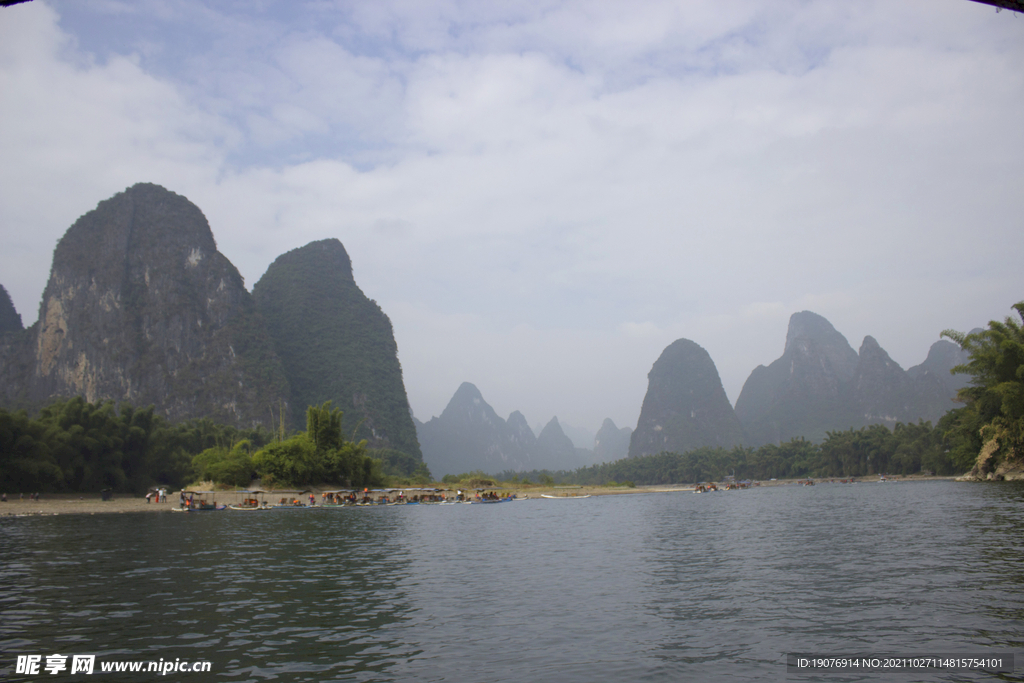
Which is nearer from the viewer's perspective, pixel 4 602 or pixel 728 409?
pixel 4 602

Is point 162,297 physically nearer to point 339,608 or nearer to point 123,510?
point 123,510

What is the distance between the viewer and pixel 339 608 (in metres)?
9.70

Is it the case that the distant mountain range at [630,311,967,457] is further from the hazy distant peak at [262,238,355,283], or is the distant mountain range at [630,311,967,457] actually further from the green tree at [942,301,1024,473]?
the green tree at [942,301,1024,473]

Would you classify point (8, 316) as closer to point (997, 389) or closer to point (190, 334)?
point (190, 334)

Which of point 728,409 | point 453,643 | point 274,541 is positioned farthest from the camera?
point 728,409

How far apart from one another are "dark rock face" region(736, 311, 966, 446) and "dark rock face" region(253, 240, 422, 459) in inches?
4138

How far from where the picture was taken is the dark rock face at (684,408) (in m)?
176

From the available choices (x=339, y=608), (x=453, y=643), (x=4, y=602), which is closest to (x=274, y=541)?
(x=4, y=602)

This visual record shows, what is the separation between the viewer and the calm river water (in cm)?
684

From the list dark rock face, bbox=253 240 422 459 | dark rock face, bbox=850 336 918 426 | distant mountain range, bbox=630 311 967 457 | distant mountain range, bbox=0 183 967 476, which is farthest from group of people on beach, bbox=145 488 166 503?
dark rock face, bbox=850 336 918 426

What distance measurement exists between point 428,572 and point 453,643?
6.15 metres

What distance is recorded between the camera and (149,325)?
340 feet

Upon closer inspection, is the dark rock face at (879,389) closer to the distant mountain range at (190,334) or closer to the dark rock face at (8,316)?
the distant mountain range at (190,334)

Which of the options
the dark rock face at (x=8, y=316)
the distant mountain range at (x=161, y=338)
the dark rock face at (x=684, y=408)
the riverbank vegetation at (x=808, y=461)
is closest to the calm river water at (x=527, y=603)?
the riverbank vegetation at (x=808, y=461)
